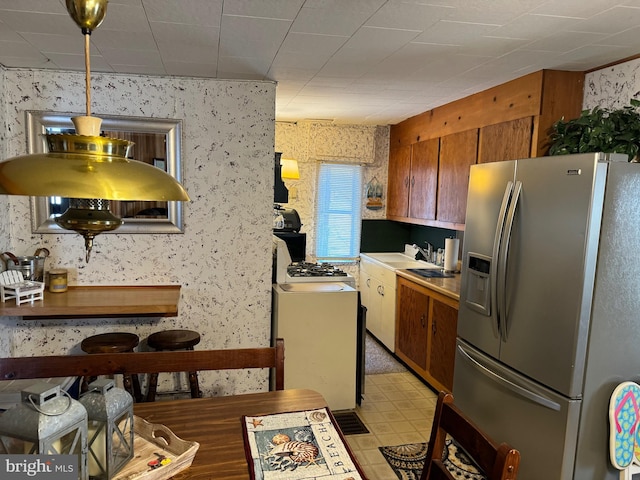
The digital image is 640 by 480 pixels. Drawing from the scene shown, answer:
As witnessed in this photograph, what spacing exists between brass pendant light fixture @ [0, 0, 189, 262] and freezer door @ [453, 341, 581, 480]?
197 centimetres

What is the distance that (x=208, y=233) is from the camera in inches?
123

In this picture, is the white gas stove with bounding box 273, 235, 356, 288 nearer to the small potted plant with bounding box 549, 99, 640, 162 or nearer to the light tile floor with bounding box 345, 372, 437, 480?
the light tile floor with bounding box 345, 372, 437, 480

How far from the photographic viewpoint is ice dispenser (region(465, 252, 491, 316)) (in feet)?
8.19

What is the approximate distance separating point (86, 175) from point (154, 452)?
0.85 m

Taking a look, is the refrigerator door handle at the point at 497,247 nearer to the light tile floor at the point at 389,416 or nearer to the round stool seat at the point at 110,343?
the light tile floor at the point at 389,416

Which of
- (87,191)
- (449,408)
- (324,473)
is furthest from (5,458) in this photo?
(449,408)

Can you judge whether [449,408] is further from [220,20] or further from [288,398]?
[220,20]

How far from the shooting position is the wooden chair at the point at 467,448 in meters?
1.04

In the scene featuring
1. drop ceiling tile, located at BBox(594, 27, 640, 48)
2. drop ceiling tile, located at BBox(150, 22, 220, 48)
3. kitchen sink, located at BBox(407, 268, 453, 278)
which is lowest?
kitchen sink, located at BBox(407, 268, 453, 278)

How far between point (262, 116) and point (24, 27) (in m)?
1.41

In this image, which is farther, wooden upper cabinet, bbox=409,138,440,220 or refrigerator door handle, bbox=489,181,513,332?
wooden upper cabinet, bbox=409,138,440,220

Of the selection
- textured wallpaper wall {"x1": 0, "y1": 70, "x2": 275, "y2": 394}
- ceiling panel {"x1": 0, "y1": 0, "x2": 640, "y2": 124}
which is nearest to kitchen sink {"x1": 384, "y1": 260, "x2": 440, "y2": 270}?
textured wallpaper wall {"x1": 0, "y1": 70, "x2": 275, "y2": 394}

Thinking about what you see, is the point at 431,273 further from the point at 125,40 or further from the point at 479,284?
the point at 125,40

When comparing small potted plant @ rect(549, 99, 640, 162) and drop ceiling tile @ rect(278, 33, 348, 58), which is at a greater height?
drop ceiling tile @ rect(278, 33, 348, 58)
